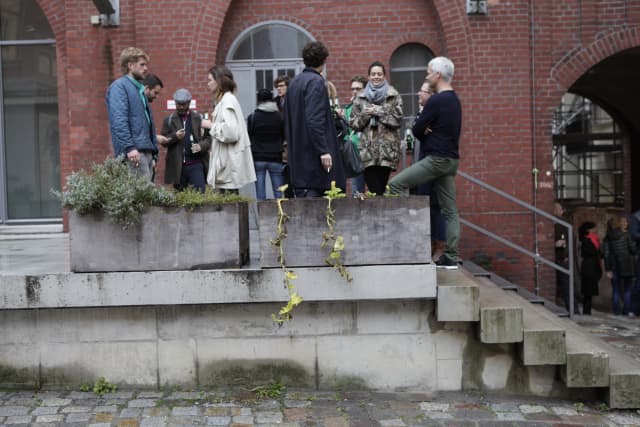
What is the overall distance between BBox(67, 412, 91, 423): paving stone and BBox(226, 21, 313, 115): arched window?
6860mm

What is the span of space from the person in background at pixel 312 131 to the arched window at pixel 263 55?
545 cm

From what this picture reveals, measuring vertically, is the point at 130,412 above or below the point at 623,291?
above

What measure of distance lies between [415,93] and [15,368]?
7.47 m

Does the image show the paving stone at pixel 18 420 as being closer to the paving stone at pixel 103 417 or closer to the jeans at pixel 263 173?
the paving stone at pixel 103 417

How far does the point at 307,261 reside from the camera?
6254 millimetres

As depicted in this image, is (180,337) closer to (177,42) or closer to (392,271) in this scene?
(392,271)

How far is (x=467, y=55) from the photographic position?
11531 mm

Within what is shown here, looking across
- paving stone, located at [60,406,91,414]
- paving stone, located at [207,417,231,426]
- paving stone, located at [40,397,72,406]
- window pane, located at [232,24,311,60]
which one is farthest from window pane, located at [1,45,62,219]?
paving stone, located at [207,417,231,426]

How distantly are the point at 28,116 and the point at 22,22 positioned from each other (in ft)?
4.71

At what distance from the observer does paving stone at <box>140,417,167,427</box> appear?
5.71 m

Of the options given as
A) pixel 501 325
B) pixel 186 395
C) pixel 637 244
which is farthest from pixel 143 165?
pixel 637 244

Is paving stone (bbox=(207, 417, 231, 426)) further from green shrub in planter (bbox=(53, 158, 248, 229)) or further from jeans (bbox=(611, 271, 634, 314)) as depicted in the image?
jeans (bbox=(611, 271, 634, 314))

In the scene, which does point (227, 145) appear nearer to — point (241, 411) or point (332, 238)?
point (332, 238)

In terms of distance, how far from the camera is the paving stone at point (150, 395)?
629 cm
